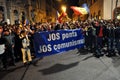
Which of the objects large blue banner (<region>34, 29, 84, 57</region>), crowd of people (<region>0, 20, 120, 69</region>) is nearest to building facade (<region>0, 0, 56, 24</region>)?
crowd of people (<region>0, 20, 120, 69</region>)

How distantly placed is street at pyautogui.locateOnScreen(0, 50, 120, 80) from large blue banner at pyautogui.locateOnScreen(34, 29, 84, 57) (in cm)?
62

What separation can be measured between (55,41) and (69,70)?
1.92m

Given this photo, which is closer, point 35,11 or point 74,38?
point 74,38

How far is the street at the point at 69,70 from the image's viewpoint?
795 centimetres

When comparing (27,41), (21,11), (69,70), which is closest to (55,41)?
(27,41)

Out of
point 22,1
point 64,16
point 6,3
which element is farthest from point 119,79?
point 22,1

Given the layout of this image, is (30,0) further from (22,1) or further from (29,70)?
(29,70)

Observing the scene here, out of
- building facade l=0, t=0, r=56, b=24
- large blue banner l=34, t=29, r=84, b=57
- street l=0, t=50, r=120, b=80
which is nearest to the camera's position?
street l=0, t=50, r=120, b=80

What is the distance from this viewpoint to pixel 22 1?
36.2 metres

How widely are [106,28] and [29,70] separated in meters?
5.15

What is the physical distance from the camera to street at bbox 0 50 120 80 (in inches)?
313

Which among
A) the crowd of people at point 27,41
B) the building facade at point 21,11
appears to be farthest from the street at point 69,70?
the building facade at point 21,11

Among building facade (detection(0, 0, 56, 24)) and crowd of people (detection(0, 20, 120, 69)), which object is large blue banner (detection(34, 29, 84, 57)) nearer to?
crowd of people (detection(0, 20, 120, 69))

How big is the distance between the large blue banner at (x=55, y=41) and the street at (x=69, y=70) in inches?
24.4
